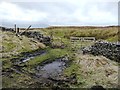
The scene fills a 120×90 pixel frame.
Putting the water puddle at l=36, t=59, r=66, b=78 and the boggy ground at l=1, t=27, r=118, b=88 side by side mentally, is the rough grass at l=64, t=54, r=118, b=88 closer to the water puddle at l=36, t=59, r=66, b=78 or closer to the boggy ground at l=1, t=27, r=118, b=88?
the boggy ground at l=1, t=27, r=118, b=88

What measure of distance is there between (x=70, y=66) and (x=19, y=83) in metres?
8.35

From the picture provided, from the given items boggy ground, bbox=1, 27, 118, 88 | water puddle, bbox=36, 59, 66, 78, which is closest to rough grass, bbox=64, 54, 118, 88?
boggy ground, bbox=1, 27, 118, 88

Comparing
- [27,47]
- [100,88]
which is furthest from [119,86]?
[27,47]

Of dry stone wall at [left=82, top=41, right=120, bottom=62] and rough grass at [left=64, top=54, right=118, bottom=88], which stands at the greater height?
dry stone wall at [left=82, top=41, right=120, bottom=62]

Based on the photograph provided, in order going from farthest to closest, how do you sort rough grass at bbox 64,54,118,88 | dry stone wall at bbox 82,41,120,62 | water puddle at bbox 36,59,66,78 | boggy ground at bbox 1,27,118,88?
dry stone wall at bbox 82,41,120,62, water puddle at bbox 36,59,66,78, rough grass at bbox 64,54,118,88, boggy ground at bbox 1,27,118,88

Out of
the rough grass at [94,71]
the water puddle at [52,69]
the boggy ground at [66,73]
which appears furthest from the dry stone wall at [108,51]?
the water puddle at [52,69]

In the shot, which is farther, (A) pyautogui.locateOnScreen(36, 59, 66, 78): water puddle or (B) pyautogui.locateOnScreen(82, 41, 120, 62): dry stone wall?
(B) pyautogui.locateOnScreen(82, 41, 120, 62): dry stone wall

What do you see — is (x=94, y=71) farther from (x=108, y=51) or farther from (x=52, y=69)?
(x=108, y=51)

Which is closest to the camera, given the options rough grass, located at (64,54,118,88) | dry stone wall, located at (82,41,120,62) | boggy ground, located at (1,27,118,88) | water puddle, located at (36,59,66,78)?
boggy ground, located at (1,27,118,88)

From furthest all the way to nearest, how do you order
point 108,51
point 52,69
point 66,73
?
1. point 108,51
2. point 52,69
3. point 66,73

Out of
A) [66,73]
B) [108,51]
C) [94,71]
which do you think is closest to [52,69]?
[66,73]

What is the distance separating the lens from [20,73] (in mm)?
28375

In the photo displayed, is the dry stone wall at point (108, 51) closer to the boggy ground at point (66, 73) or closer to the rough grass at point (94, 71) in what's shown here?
the boggy ground at point (66, 73)

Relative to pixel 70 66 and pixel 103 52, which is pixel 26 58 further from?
pixel 103 52
